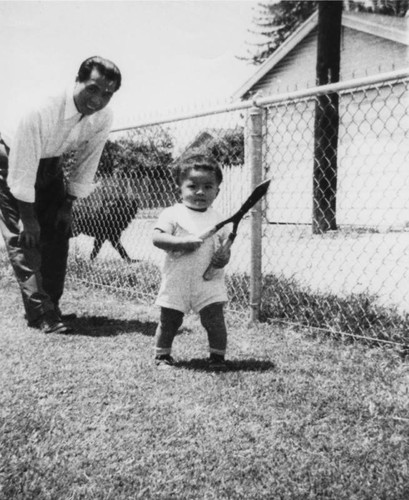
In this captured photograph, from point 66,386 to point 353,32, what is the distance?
43.6ft

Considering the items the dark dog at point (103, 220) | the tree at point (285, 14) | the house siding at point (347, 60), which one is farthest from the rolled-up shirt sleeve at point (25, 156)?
the tree at point (285, 14)

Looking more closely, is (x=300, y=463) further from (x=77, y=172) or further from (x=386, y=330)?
(x=77, y=172)

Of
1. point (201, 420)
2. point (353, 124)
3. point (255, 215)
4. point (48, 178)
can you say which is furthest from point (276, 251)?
point (201, 420)

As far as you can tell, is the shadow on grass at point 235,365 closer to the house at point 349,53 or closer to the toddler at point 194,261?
the toddler at point 194,261

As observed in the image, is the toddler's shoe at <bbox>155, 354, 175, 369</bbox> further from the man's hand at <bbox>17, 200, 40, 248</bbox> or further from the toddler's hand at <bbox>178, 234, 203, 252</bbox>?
the man's hand at <bbox>17, 200, 40, 248</bbox>

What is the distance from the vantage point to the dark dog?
6.06 m

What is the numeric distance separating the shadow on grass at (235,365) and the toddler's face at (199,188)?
828mm

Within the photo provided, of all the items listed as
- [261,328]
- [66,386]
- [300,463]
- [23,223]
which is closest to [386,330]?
[261,328]

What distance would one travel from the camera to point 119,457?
6.15 feet

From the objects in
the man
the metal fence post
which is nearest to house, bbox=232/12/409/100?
the metal fence post

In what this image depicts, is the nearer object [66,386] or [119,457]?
[119,457]

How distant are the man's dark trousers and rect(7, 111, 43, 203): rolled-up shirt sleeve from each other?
27 centimetres

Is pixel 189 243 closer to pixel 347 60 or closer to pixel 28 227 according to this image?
pixel 28 227

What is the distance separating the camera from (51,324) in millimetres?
3553
